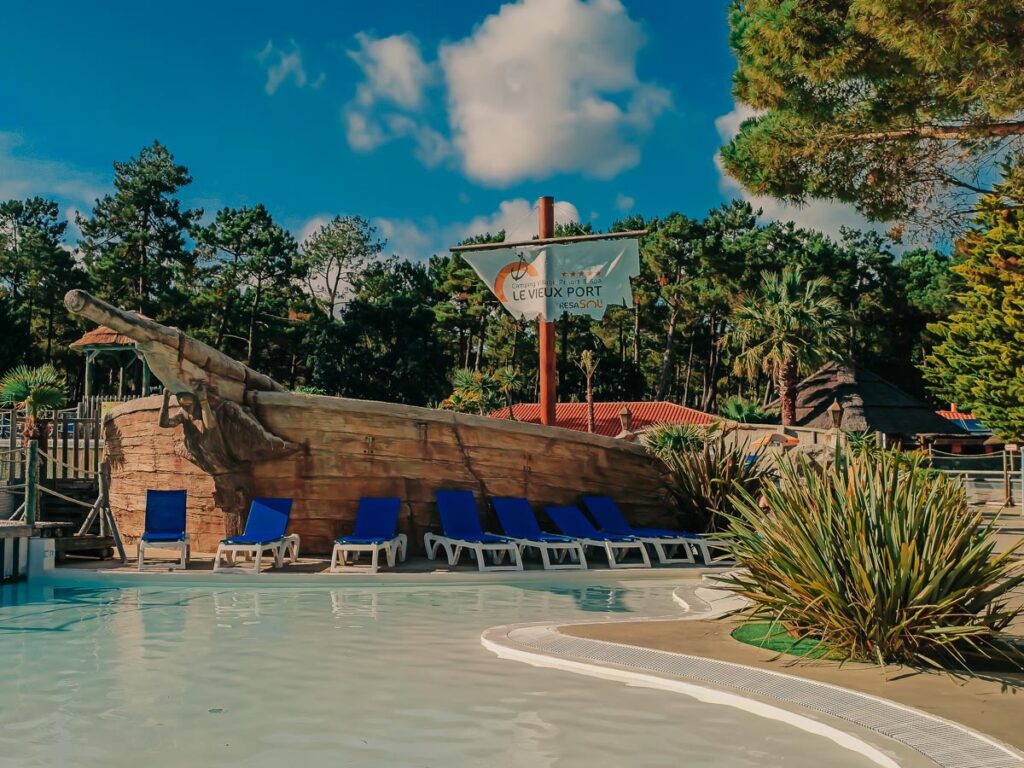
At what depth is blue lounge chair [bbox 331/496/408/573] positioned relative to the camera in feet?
33.2

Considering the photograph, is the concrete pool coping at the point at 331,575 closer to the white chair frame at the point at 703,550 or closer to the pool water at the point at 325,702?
the white chair frame at the point at 703,550

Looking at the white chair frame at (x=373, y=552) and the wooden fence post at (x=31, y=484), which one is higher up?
the wooden fence post at (x=31, y=484)

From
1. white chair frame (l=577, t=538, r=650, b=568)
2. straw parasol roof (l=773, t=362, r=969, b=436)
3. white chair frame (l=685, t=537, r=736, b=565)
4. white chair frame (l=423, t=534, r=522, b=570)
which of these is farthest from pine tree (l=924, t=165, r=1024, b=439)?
white chair frame (l=423, t=534, r=522, b=570)

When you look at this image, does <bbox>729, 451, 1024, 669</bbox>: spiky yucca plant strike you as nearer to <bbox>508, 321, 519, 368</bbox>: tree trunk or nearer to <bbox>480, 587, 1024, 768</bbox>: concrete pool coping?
<bbox>480, 587, 1024, 768</bbox>: concrete pool coping

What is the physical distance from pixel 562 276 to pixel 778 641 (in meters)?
9.04

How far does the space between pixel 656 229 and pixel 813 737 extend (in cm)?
4677

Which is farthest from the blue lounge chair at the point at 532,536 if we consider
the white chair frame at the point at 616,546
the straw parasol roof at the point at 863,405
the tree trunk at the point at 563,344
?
the tree trunk at the point at 563,344

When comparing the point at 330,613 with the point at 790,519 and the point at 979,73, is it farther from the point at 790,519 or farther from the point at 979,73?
the point at 979,73

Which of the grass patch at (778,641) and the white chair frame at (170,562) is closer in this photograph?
the grass patch at (778,641)

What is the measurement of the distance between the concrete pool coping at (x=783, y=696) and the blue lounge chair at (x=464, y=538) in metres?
3.48

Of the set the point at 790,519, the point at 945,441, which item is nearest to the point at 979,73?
the point at 790,519

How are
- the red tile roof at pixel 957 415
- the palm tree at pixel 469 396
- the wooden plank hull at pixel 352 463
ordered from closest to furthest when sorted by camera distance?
1. the wooden plank hull at pixel 352 463
2. the palm tree at pixel 469 396
3. the red tile roof at pixel 957 415

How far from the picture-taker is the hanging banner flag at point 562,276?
46.6 ft

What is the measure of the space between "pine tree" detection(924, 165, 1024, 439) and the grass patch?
21866 mm
